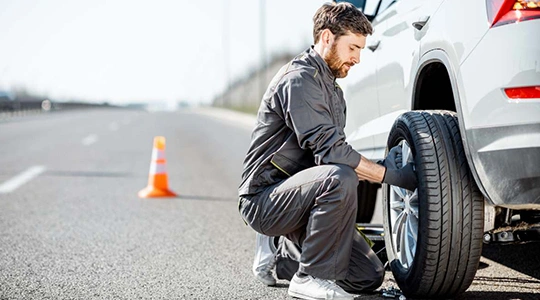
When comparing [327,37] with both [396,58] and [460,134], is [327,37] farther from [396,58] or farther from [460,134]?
[460,134]

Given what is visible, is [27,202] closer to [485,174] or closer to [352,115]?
[352,115]

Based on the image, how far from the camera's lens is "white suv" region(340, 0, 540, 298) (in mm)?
2809

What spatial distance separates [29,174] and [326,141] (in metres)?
7.90

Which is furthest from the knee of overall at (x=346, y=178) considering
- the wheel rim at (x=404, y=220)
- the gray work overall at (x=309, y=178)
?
the wheel rim at (x=404, y=220)

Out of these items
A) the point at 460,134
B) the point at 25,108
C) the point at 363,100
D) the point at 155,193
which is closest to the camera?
the point at 460,134

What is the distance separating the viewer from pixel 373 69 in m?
4.50

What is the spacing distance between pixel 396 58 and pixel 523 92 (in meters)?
1.35

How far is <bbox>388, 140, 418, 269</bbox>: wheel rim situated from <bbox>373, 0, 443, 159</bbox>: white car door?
41 centimetres

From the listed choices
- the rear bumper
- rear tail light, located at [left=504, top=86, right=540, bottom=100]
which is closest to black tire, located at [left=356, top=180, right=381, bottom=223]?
the rear bumper

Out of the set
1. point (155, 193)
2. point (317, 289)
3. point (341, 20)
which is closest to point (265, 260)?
point (317, 289)

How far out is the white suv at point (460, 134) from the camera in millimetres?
2809

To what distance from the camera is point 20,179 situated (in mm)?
9734

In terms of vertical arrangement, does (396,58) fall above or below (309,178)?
above

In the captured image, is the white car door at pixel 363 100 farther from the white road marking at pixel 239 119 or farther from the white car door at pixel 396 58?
the white road marking at pixel 239 119
